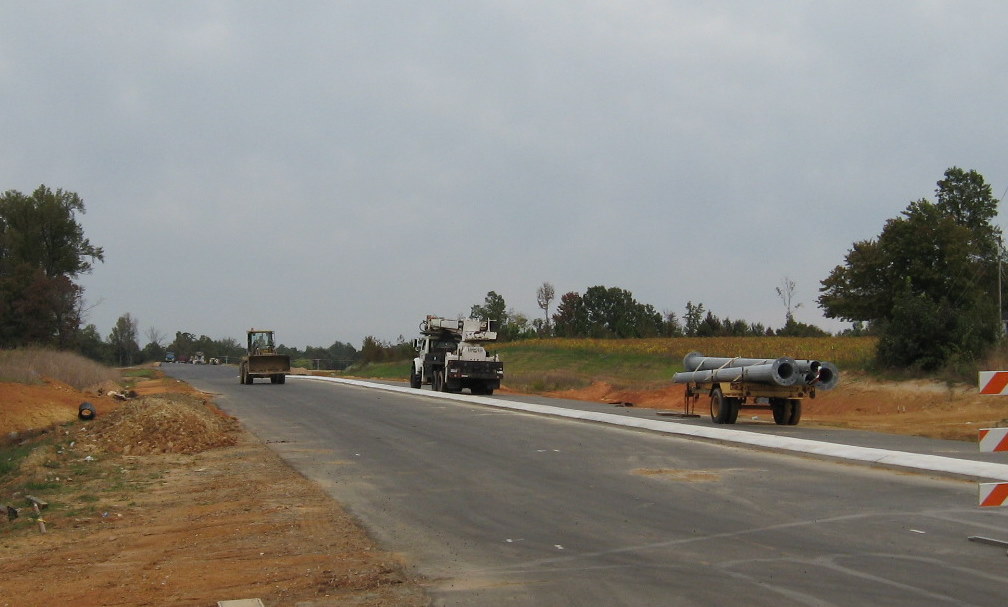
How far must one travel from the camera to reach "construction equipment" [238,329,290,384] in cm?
4719

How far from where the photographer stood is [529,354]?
70688mm

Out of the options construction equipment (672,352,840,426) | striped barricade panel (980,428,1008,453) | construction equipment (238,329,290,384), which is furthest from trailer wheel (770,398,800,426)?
construction equipment (238,329,290,384)

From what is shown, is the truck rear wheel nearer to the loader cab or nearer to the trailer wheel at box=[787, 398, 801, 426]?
the trailer wheel at box=[787, 398, 801, 426]

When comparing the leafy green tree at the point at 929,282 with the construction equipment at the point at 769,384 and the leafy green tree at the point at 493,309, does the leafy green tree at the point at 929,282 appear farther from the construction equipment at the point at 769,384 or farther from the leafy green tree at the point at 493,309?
the leafy green tree at the point at 493,309

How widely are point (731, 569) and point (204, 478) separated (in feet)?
30.5

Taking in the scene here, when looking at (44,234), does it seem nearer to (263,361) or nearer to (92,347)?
(92,347)

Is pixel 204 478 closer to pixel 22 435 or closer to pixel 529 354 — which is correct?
pixel 22 435

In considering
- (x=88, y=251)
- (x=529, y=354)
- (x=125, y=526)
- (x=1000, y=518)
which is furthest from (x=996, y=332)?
(x=88, y=251)

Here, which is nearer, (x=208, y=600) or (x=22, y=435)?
(x=208, y=600)

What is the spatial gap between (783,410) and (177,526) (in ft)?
55.8

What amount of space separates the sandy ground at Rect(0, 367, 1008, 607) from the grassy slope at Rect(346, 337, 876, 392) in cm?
2609

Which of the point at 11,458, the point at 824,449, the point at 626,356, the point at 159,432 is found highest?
the point at 626,356

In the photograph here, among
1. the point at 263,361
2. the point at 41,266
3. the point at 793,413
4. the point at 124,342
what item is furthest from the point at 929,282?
the point at 124,342

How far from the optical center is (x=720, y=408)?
74.8 feet
